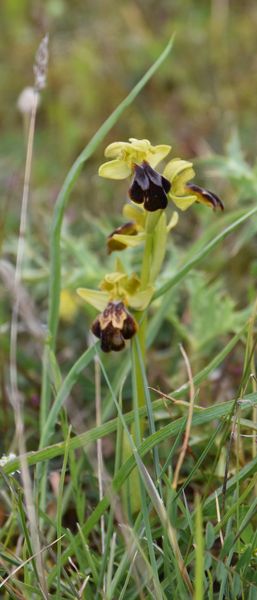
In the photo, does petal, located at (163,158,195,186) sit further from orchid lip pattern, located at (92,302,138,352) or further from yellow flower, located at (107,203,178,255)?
orchid lip pattern, located at (92,302,138,352)

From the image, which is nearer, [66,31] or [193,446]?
[193,446]

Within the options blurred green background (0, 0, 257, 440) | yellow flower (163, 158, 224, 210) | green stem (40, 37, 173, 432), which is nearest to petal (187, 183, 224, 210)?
yellow flower (163, 158, 224, 210)

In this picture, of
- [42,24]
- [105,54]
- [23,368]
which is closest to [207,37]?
[105,54]

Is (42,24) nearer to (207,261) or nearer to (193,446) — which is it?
(207,261)

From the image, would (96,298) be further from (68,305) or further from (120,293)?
(68,305)

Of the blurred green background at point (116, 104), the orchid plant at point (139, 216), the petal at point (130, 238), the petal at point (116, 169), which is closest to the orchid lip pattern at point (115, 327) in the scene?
the orchid plant at point (139, 216)
